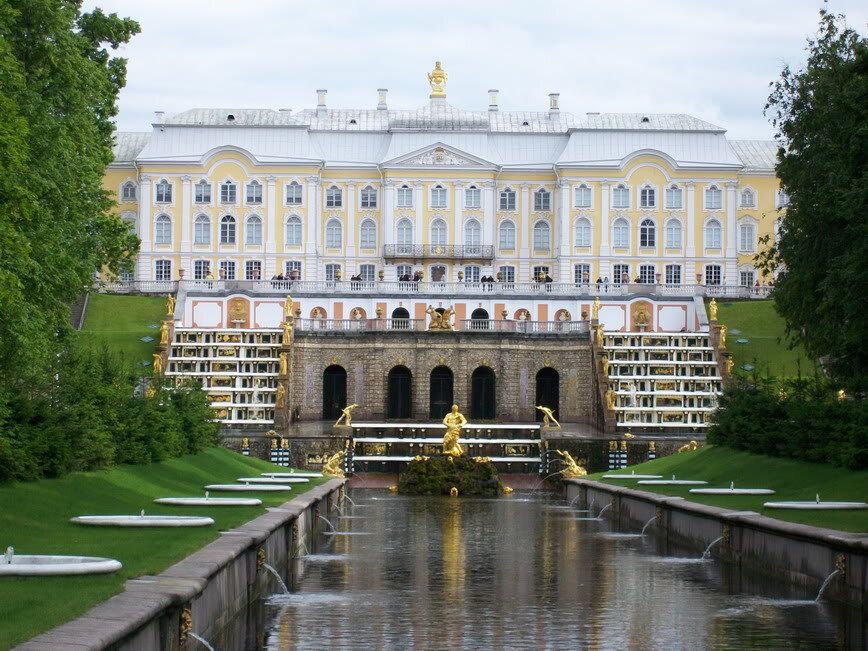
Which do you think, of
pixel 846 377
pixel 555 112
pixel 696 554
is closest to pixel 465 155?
pixel 555 112

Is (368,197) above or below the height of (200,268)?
above

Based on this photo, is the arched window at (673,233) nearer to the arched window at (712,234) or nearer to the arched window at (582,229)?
the arched window at (712,234)

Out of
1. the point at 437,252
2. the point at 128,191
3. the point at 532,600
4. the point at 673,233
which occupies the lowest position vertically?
the point at 532,600

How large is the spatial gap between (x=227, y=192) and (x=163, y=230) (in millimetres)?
5075

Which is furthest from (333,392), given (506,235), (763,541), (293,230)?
(763,541)

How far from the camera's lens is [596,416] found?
7262cm

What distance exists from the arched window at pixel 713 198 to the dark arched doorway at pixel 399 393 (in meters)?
37.5

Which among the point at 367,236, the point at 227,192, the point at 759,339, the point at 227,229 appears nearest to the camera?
the point at 759,339

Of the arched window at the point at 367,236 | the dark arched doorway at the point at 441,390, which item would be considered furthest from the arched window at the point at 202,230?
the dark arched doorway at the point at 441,390

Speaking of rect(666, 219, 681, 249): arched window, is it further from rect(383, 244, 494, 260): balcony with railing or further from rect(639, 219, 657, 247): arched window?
rect(383, 244, 494, 260): balcony with railing

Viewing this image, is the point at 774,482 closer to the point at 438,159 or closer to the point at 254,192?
the point at 438,159

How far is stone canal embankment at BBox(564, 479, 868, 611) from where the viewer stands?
1873 centimetres

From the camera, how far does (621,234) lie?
350ft

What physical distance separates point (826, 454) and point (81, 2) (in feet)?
72.7
